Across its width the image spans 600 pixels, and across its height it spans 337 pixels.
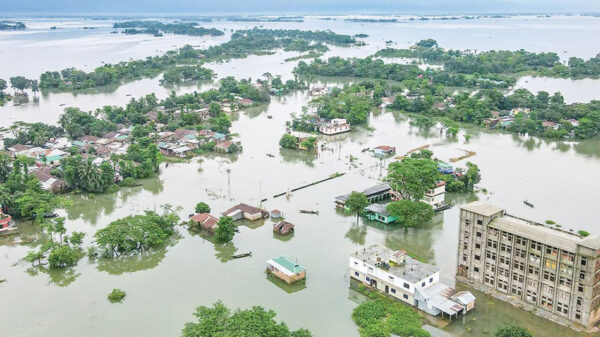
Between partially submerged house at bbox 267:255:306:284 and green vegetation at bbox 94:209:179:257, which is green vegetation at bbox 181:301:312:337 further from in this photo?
green vegetation at bbox 94:209:179:257

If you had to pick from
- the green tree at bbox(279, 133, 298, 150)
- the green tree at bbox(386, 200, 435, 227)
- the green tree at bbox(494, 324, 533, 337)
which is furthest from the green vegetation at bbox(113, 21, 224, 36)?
the green tree at bbox(494, 324, 533, 337)

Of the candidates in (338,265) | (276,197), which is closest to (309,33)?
(276,197)

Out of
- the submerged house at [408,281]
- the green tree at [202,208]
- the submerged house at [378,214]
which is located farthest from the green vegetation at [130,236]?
the submerged house at [378,214]

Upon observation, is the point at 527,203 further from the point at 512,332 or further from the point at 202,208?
the point at 202,208

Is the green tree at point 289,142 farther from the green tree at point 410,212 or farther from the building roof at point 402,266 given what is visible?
the building roof at point 402,266

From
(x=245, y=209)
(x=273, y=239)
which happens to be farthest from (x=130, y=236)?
(x=273, y=239)

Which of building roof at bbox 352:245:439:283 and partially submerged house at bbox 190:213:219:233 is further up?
building roof at bbox 352:245:439:283
